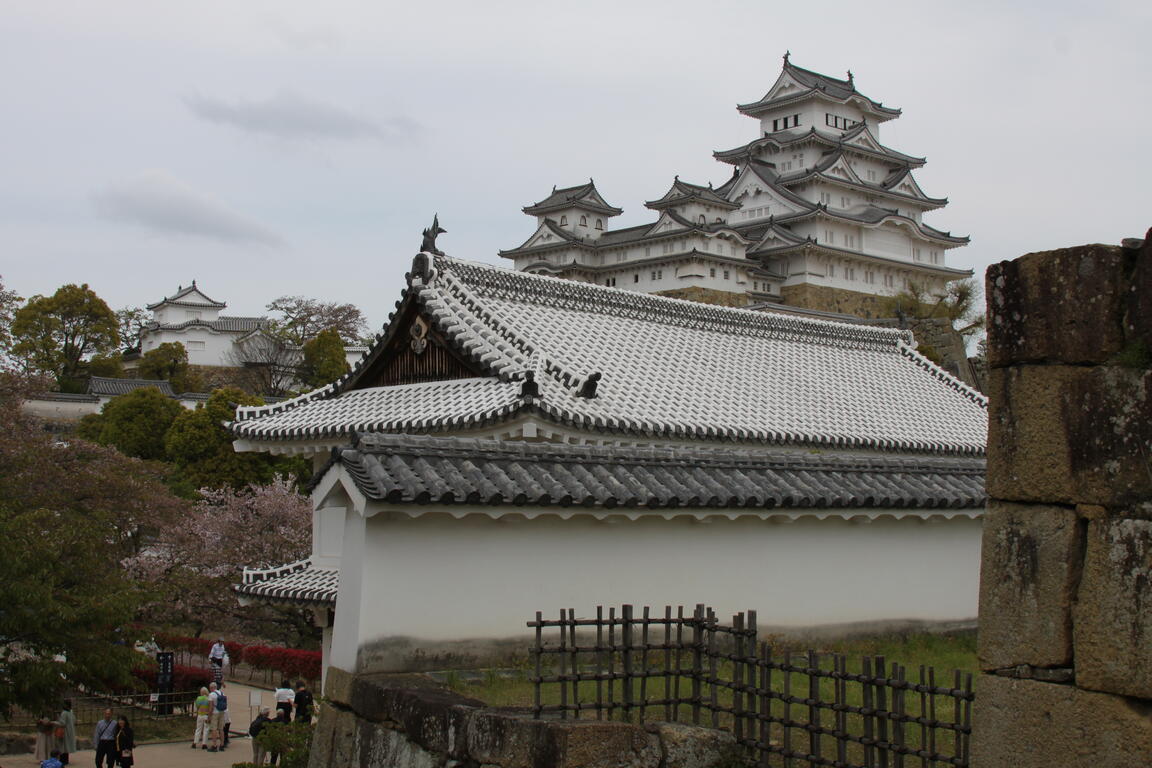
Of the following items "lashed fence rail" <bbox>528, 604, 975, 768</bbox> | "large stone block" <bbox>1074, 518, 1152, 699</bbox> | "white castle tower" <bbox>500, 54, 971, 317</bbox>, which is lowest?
"lashed fence rail" <bbox>528, 604, 975, 768</bbox>

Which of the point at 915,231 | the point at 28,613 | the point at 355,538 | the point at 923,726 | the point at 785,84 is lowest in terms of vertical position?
the point at 28,613

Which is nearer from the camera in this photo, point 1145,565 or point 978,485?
point 1145,565

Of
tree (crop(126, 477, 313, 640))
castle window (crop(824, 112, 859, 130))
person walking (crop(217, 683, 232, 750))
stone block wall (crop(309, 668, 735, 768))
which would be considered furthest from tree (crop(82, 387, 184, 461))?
castle window (crop(824, 112, 859, 130))

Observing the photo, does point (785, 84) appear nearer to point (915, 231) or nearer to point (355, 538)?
point (915, 231)

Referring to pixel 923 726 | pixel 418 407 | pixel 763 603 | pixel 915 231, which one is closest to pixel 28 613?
pixel 418 407

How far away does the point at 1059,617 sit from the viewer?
4.49 metres

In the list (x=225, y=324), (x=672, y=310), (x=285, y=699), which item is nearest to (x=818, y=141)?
(x=225, y=324)

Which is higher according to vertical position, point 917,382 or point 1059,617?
point 917,382

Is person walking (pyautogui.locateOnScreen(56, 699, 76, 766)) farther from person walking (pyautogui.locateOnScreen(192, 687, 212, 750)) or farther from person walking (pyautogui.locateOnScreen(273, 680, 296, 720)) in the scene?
person walking (pyautogui.locateOnScreen(273, 680, 296, 720))

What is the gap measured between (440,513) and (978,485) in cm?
648

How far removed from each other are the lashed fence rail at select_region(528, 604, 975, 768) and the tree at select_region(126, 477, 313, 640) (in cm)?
1896

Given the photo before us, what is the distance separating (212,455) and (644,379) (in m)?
24.7

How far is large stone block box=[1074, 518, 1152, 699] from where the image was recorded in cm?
423

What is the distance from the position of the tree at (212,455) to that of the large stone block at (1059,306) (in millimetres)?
32483
